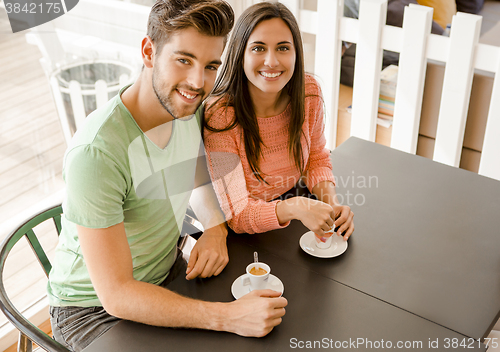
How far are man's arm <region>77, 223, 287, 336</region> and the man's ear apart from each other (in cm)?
42

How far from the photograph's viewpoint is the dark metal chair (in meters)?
1.02

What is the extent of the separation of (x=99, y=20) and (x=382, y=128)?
1649 millimetres

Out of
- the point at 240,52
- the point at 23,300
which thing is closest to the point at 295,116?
the point at 240,52

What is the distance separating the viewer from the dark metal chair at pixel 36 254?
1.02 metres

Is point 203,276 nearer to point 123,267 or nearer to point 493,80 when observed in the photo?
point 123,267

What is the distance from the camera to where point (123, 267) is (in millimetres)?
1054

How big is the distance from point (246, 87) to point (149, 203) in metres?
0.56

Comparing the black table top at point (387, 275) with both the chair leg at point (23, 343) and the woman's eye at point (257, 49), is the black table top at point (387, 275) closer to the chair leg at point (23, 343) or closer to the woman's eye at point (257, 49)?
the chair leg at point (23, 343)

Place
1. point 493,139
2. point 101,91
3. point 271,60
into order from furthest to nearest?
point 493,139 → point 101,91 → point 271,60

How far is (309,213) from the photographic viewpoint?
1270 mm

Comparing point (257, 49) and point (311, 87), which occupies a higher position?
point (257, 49)

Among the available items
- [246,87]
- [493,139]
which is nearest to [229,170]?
[246,87]

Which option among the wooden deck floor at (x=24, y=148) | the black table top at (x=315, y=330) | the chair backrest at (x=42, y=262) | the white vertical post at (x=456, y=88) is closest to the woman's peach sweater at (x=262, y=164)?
the black table top at (x=315, y=330)

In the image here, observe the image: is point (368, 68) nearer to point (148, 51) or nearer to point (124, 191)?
point (148, 51)
